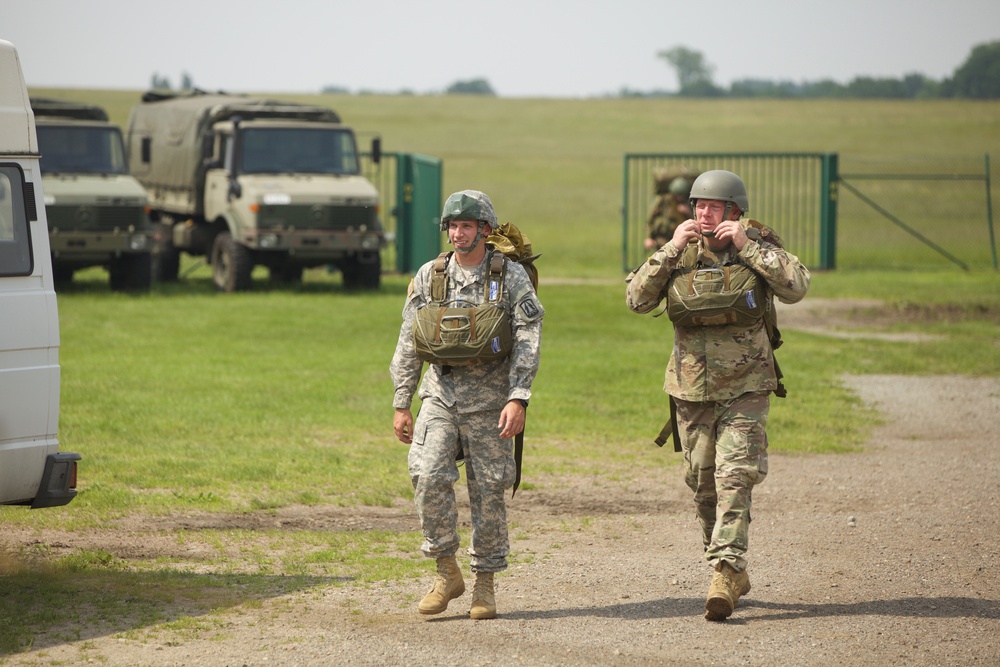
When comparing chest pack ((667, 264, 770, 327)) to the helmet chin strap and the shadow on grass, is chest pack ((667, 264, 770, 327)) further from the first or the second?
the shadow on grass

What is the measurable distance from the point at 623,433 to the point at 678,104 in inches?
3153

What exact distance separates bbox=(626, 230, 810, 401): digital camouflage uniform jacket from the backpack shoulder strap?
2.85ft

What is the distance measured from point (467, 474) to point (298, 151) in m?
15.8

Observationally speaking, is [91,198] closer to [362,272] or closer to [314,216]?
[314,216]

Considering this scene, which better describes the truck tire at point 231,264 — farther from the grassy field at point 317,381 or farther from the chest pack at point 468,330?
the chest pack at point 468,330

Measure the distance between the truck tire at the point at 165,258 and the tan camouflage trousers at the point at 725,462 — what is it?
17805mm

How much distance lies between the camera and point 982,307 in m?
19.2

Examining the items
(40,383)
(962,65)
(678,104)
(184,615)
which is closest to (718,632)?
(184,615)

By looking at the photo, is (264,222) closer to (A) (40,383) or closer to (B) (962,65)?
(A) (40,383)

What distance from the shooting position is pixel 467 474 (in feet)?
19.8

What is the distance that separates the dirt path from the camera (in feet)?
18.1

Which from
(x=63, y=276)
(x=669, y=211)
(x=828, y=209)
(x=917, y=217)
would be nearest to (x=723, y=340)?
(x=669, y=211)

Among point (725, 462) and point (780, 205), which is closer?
point (725, 462)

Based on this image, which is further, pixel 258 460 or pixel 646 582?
pixel 258 460
